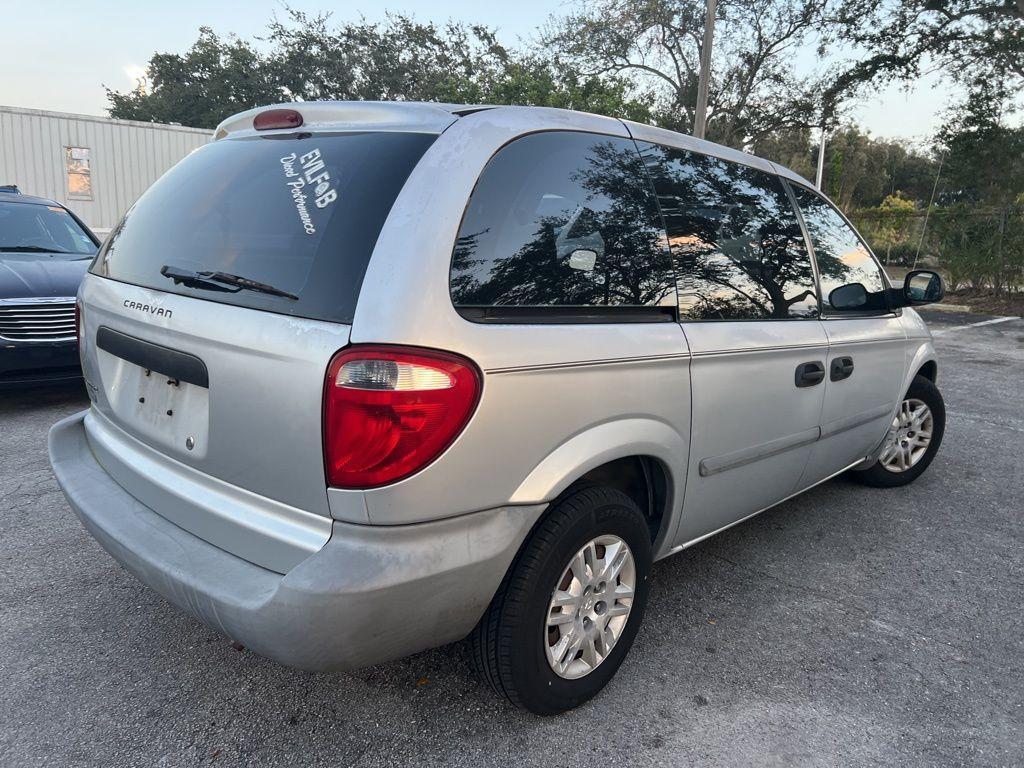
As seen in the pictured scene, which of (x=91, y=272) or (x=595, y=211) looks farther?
(x=91, y=272)

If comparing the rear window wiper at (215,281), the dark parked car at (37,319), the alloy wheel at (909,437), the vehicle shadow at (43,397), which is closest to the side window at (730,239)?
the rear window wiper at (215,281)

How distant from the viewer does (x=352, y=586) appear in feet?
5.45

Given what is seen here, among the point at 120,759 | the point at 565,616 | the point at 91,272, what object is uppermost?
the point at 91,272

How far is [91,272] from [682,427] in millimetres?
2119

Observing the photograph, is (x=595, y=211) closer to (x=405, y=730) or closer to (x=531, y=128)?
(x=531, y=128)

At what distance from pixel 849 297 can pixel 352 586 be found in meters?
2.69

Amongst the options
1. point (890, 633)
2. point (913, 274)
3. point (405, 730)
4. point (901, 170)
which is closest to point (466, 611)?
point (405, 730)

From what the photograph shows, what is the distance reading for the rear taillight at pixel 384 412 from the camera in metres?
1.66

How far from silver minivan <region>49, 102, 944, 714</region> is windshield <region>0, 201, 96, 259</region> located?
14.0 ft

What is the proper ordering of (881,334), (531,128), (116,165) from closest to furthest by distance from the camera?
(531,128), (881,334), (116,165)

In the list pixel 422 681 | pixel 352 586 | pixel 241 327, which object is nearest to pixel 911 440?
pixel 422 681

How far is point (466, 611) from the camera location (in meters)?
1.88

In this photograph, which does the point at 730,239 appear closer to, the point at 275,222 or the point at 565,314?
the point at 565,314

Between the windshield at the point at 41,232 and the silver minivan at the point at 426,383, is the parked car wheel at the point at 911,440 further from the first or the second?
the windshield at the point at 41,232
